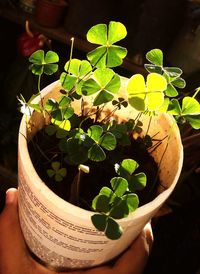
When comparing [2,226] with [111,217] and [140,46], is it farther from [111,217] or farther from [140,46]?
[140,46]

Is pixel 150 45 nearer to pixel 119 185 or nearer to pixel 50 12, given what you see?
pixel 50 12

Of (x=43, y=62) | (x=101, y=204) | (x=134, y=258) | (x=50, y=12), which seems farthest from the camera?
(x=50, y=12)

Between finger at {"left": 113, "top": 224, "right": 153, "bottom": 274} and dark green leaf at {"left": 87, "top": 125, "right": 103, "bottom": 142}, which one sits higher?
dark green leaf at {"left": 87, "top": 125, "right": 103, "bottom": 142}

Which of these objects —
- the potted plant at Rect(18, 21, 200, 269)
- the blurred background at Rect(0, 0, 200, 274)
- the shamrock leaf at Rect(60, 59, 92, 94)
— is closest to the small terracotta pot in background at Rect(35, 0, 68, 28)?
the blurred background at Rect(0, 0, 200, 274)

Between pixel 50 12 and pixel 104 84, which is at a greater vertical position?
pixel 104 84

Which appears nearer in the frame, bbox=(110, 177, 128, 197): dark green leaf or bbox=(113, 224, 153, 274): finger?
bbox=(110, 177, 128, 197): dark green leaf

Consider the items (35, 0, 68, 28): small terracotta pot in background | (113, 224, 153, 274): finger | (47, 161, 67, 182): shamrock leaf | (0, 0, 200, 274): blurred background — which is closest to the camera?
(47, 161, 67, 182): shamrock leaf

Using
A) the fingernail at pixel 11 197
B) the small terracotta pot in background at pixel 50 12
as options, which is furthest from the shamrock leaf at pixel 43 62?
the small terracotta pot in background at pixel 50 12

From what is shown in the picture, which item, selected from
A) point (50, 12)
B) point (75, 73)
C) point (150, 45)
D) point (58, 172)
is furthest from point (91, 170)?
point (50, 12)

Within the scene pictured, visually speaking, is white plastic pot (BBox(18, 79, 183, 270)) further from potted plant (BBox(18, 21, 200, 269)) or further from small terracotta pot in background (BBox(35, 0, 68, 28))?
small terracotta pot in background (BBox(35, 0, 68, 28))
